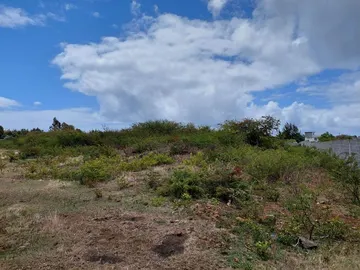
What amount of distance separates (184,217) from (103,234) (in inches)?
53.9

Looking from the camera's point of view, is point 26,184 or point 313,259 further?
point 26,184

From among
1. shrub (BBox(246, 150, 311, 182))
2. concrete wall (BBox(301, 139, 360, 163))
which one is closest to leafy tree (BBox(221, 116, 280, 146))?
concrete wall (BBox(301, 139, 360, 163))

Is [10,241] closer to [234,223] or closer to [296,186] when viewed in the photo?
[234,223]

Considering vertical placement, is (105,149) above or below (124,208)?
above

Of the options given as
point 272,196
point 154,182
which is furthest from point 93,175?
point 272,196

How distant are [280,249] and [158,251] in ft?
4.97

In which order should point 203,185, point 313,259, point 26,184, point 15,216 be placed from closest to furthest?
point 313,259, point 15,216, point 203,185, point 26,184

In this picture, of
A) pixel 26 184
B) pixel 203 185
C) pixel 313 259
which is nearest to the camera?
pixel 313 259

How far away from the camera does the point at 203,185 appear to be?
293 inches

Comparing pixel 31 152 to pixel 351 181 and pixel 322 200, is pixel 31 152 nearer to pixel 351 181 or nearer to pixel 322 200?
pixel 322 200

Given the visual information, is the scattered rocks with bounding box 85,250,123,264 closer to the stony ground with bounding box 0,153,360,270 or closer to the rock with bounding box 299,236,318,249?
the stony ground with bounding box 0,153,360,270

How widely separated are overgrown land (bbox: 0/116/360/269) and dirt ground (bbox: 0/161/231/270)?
14mm

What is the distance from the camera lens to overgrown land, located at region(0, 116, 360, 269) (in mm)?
4359

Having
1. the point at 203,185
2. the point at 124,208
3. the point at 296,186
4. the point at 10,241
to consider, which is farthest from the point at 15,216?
the point at 296,186
